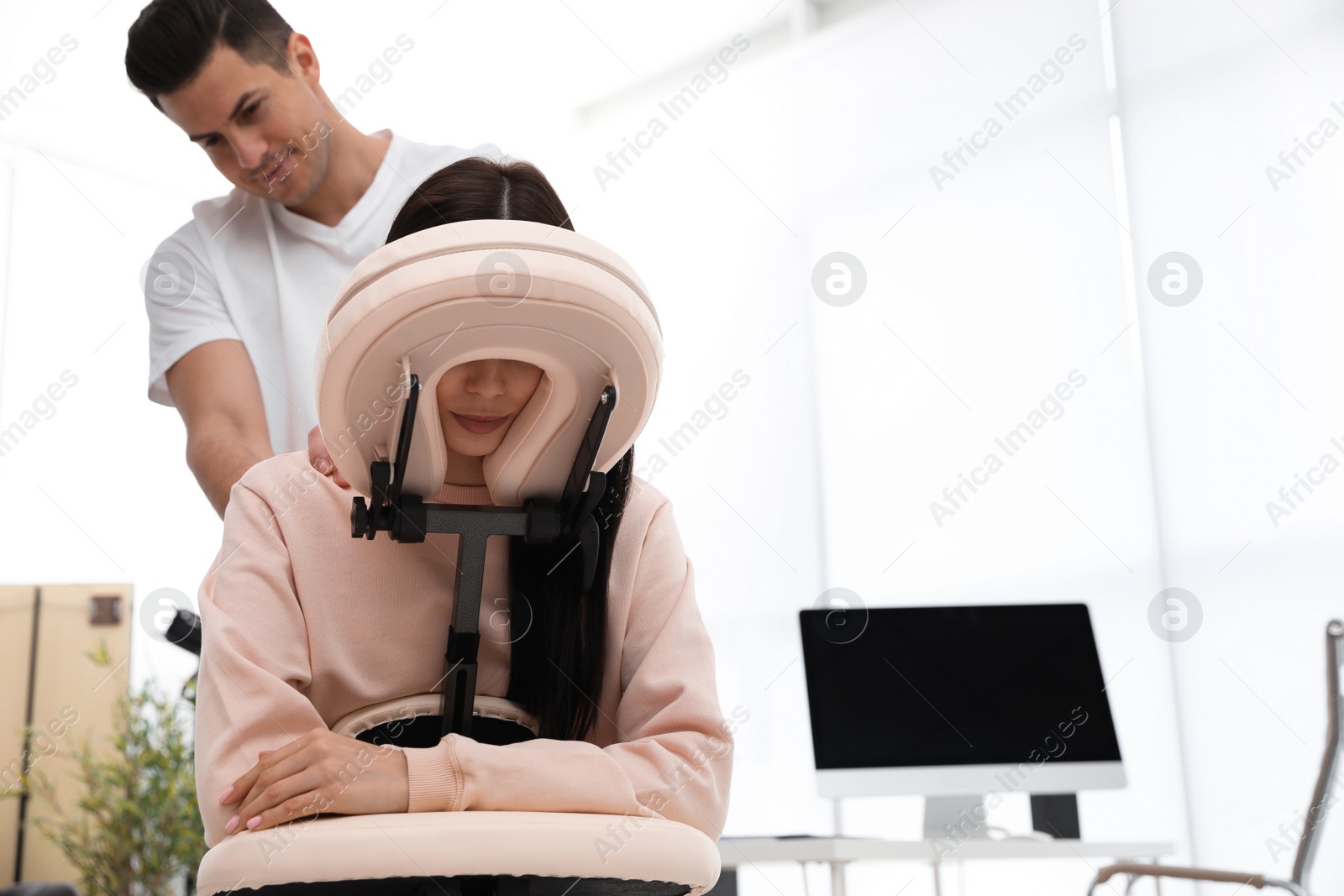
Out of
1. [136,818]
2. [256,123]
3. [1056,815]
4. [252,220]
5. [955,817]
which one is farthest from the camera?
[136,818]

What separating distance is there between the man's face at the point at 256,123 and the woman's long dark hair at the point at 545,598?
669 mm

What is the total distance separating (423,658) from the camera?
0.90 meters

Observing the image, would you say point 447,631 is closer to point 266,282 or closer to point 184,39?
point 266,282

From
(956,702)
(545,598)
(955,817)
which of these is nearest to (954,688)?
(956,702)

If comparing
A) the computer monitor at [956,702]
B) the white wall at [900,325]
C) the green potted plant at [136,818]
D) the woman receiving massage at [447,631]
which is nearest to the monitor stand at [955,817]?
the computer monitor at [956,702]

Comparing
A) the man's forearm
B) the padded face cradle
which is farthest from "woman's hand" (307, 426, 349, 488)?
the man's forearm

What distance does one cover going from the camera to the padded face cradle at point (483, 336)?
0.66 m

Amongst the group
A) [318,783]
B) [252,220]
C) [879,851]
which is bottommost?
[879,851]

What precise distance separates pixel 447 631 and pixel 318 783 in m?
0.25

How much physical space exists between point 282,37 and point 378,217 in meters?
0.29

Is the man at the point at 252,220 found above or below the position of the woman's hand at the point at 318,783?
above

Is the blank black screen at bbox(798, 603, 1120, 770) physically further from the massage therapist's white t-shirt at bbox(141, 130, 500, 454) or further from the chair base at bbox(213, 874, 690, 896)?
the chair base at bbox(213, 874, 690, 896)

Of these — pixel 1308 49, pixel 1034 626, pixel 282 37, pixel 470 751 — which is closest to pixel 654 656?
pixel 470 751

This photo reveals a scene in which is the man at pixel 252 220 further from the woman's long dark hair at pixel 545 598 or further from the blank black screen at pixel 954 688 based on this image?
the blank black screen at pixel 954 688
